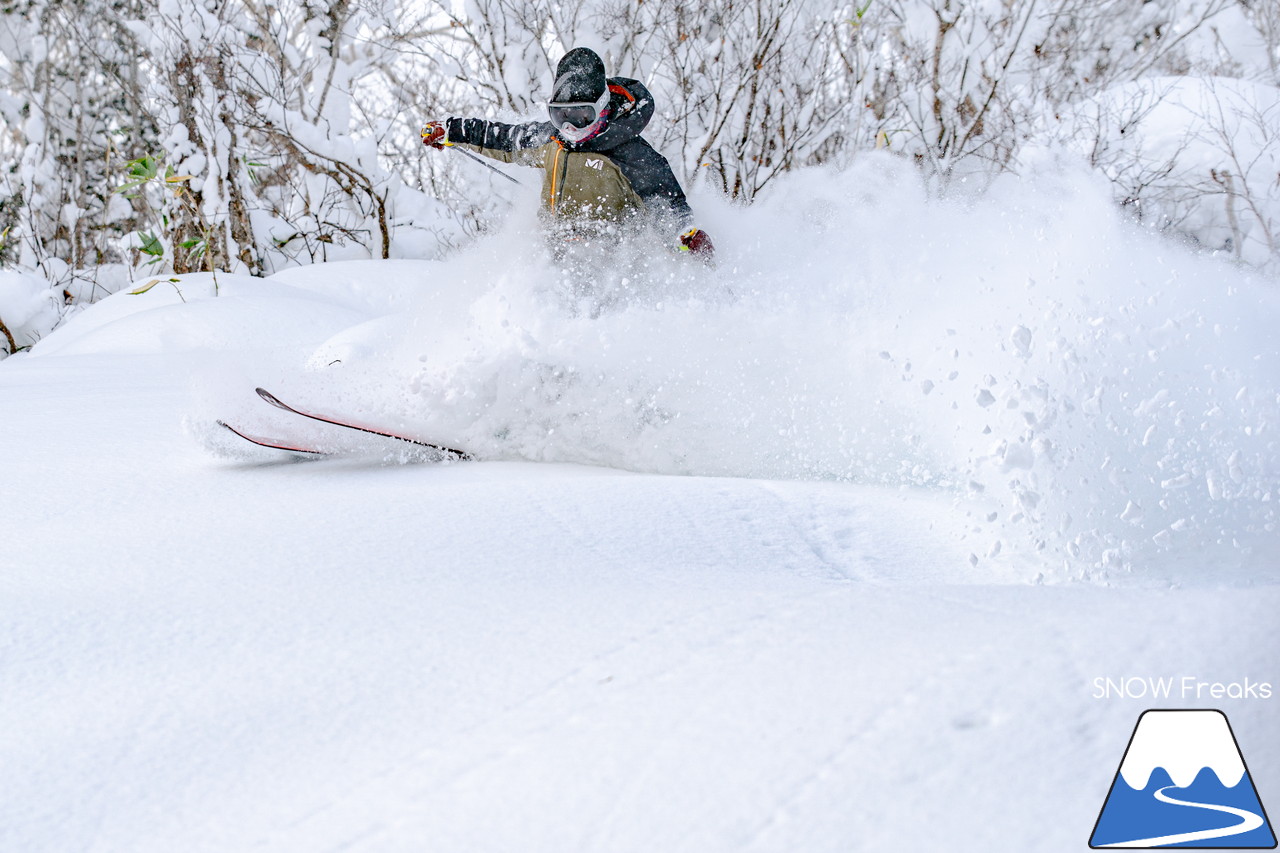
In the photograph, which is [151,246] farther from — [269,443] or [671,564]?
[671,564]

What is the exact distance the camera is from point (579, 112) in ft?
10.0

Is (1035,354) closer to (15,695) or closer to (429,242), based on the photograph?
(15,695)

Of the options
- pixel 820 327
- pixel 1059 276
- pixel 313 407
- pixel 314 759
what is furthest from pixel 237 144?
pixel 314 759

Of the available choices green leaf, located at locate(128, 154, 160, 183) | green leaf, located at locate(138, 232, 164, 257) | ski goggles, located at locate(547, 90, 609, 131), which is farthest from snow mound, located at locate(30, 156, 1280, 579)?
green leaf, located at locate(138, 232, 164, 257)

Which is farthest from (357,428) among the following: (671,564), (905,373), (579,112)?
(579,112)

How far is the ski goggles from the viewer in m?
3.05

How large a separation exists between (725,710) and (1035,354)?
1087mm

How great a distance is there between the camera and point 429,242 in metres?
7.21

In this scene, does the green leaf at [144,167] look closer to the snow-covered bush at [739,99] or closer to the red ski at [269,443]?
the snow-covered bush at [739,99]

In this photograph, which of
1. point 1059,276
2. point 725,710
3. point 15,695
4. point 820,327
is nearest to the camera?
point 725,710

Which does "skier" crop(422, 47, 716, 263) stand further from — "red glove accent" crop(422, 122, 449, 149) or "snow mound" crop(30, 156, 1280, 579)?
"red glove accent" crop(422, 122, 449, 149)

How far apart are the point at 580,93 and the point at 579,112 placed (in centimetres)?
6

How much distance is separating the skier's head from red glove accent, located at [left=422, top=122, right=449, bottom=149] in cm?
69

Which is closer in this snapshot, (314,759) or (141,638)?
(314,759)
